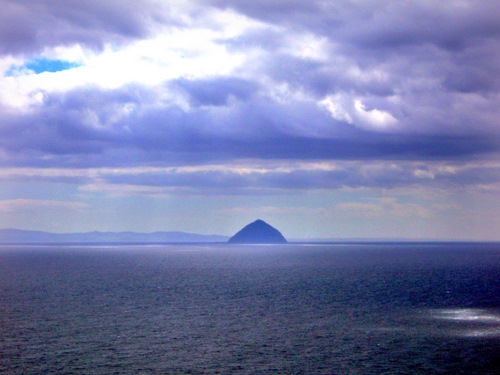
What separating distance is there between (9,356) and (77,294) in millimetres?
54164

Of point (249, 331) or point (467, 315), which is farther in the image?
point (467, 315)

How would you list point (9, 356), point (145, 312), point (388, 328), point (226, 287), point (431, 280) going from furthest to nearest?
1. point (431, 280)
2. point (226, 287)
3. point (145, 312)
4. point (388, 328)
5. point (9, 356)

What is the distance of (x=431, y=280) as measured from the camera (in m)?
136

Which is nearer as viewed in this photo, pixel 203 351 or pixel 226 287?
pixel 203 351

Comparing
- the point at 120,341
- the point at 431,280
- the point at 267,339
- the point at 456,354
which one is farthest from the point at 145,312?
the point at 431,280

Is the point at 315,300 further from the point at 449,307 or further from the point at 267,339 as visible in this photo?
the point at 267,339

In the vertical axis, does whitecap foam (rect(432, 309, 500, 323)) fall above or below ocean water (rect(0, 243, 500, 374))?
below

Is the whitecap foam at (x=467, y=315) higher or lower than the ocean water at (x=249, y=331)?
lower

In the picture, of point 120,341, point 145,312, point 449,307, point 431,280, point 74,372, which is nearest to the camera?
point 74,372

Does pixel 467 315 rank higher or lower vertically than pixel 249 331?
lower

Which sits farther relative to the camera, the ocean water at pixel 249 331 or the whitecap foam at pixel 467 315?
the whitecap foam at pixel 467 315

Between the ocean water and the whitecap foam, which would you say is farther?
the whitecap foam

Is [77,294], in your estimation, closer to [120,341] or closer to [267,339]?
[120,341]

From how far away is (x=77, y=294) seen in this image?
102m
